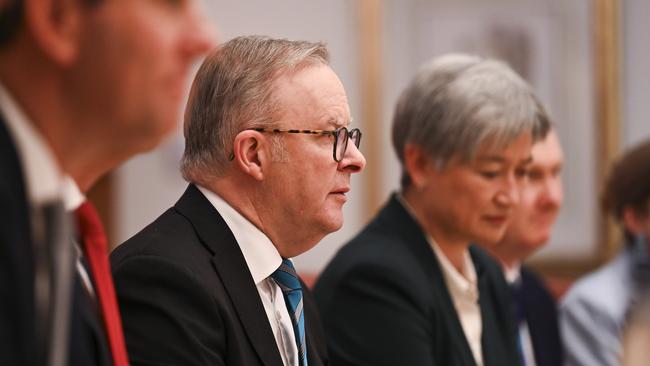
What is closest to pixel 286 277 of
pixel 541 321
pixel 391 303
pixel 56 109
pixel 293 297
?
pixel 293 297

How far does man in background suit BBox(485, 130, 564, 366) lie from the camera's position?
3594 millimetres

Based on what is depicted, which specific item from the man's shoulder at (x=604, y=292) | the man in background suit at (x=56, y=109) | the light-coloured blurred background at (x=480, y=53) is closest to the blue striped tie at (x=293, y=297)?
the man in background suit at (x=56, y=109)

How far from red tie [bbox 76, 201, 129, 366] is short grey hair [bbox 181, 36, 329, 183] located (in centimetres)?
78

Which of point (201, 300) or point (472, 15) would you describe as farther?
point (472, 15)

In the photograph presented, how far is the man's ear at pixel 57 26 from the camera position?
1044 mm

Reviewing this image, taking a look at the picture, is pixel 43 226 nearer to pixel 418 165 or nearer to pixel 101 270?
pixel 101 270

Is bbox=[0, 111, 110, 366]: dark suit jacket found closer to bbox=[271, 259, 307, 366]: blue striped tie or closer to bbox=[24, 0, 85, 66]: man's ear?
bbox=[24, 0, 85, 66]: man's ear

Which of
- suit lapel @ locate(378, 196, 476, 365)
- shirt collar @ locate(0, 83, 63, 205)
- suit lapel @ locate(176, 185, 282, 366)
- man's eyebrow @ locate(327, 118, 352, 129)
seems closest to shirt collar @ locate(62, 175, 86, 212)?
shirt collar @ locate(0, 83, 63, 205)

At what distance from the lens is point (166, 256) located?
1975 mm

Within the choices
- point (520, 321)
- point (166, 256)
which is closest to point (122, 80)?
point (166, 256)

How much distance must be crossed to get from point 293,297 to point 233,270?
8.2 inches

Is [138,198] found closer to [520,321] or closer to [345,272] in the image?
[520,321]

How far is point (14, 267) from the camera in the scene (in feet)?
3.35

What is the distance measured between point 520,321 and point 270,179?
1.72 m
